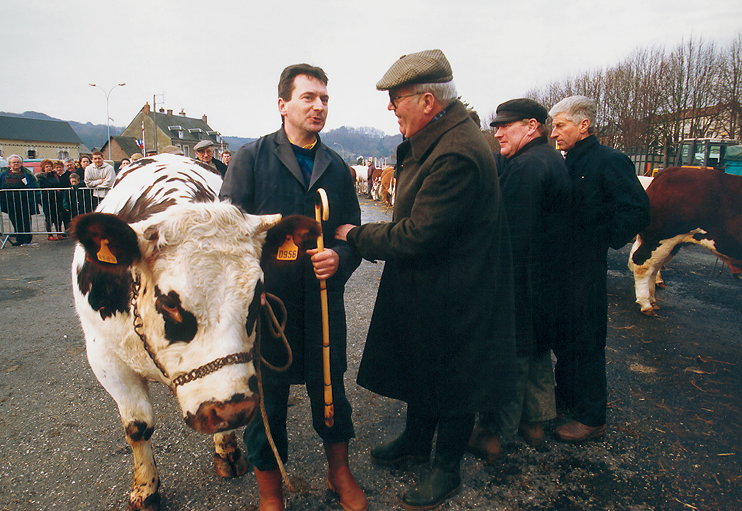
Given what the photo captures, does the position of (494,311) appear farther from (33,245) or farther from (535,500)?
(33,245)

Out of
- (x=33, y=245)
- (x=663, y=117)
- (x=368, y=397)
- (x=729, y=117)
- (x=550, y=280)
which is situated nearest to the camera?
(x=550, y=280)

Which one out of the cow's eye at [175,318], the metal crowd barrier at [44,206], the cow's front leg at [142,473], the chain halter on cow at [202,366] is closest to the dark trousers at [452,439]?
the chain halter on cow at [202,366]

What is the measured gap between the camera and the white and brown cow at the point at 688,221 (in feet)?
16.6

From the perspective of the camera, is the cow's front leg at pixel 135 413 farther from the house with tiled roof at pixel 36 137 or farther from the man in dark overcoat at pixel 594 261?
the house with tiled roof at pixel 36 137

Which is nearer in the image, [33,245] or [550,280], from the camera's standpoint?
[550,280]

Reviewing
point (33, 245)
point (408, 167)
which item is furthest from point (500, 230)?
point (33, 245)

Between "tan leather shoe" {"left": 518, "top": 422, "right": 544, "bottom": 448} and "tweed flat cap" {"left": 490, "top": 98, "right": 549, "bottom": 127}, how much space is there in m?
2.10

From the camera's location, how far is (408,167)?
2.21 meters

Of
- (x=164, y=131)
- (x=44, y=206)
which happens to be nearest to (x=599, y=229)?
(x=44, y=206)

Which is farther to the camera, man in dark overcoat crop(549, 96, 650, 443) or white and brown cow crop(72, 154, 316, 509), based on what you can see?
man in dark overcoat crop(549, 96, 650, 443)

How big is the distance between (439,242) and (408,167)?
48 centimetres

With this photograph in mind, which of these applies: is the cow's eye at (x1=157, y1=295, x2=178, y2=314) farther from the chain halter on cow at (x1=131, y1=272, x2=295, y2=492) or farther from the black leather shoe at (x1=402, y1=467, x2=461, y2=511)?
the black leather shoe at (x1=402, y1=467, x2=461, y2=511)

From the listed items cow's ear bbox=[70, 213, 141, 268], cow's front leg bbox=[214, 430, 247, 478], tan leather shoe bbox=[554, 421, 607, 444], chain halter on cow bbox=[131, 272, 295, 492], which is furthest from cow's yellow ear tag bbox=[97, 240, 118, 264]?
tan leather shoe bbox=[554, 421, 607, 444]

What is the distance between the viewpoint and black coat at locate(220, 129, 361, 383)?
2184mm
